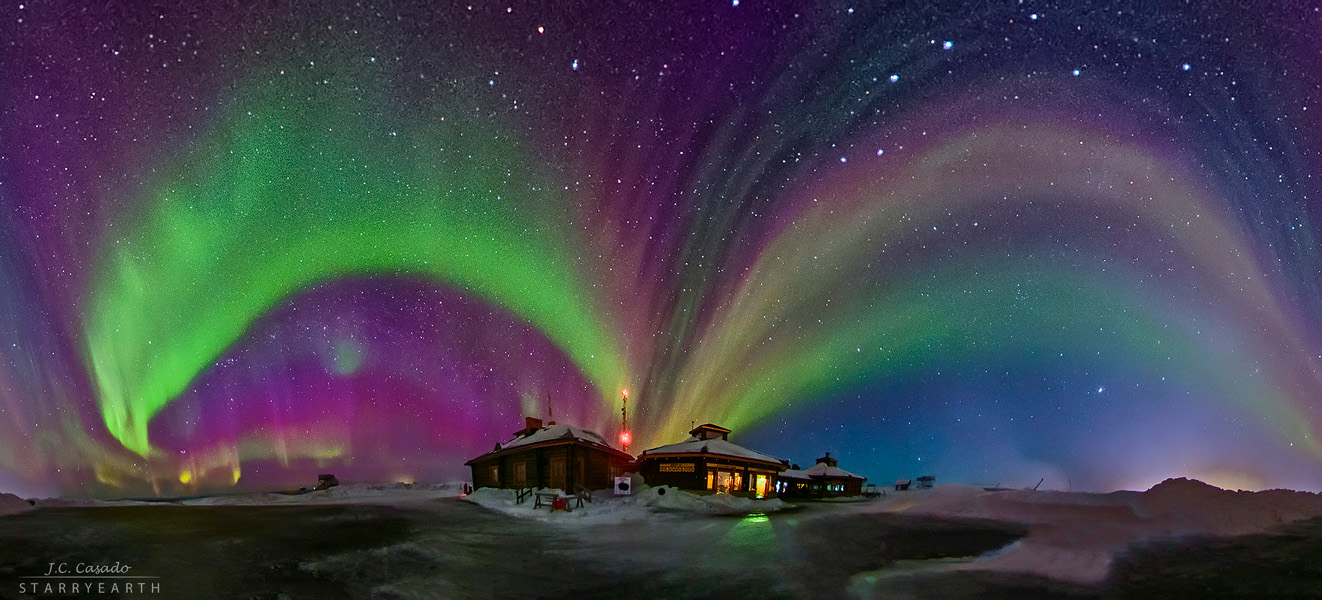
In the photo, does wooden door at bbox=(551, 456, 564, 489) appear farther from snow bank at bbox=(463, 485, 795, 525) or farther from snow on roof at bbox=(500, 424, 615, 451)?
snow on roof at bbox=(500, 424, 615, 451)

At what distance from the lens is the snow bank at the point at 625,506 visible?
25.1 m

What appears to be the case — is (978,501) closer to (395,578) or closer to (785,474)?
(395,578)

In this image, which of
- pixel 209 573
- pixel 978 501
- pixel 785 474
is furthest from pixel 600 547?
pixel 785 474

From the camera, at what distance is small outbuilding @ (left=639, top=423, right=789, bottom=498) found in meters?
41.9

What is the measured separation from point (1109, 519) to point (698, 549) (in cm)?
1702

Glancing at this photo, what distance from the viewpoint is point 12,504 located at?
2344 cm

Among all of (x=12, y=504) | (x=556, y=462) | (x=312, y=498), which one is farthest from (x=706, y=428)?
(x=12, y=504)

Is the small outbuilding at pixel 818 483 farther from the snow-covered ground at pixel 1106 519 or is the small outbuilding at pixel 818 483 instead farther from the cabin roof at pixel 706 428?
the snow-covered ground at pixel 1106 519

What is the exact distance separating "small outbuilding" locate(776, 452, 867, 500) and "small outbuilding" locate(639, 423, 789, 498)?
15.6m

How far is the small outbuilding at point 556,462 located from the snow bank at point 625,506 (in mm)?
1445

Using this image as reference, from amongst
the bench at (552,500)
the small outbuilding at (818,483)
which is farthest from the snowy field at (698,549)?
the small outbuilding at (818,483)

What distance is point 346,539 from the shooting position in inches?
668

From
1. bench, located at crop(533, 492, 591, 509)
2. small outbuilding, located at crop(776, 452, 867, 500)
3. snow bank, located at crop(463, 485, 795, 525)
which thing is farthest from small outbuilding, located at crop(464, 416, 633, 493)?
small outbuilding, located at crop(776, 452, 867, 500)

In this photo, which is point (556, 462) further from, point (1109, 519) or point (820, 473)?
point (820, 473)
